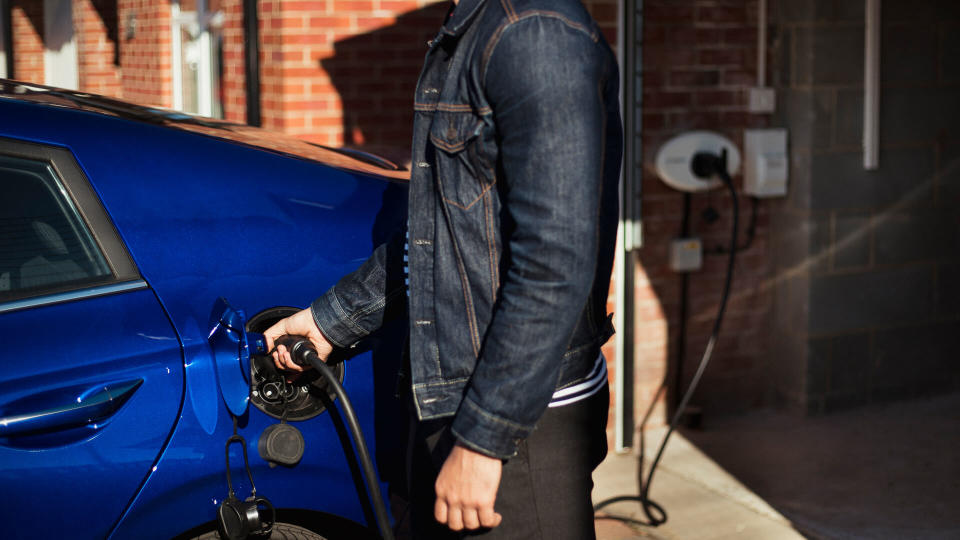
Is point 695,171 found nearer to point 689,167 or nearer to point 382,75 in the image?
point 689,167

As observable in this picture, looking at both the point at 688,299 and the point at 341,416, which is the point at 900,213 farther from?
the point at 341,416

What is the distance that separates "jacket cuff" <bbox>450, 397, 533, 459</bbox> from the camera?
1791mm

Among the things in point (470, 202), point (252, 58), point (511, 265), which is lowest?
point (511, 265)

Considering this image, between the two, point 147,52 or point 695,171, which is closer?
point 695,171

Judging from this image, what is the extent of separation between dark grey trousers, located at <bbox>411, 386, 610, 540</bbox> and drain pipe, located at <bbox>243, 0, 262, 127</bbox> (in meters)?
3.46

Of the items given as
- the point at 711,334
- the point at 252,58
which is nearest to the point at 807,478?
the point at 711,334

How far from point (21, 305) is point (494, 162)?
972 mm

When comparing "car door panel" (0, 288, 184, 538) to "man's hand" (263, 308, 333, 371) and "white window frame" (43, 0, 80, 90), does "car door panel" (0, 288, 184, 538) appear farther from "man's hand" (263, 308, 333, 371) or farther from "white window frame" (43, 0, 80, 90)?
"white window frame" (43, 0, 80, 90)

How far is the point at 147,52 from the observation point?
26.4 feet

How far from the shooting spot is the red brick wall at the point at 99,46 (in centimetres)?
899

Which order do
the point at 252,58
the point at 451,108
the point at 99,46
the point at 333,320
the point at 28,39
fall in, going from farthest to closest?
the point at 28,39 → the point at 99,46 → the point at 252,58 → the point at 333,320 → the point at 451,108

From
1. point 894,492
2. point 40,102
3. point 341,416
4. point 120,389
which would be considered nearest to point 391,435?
point 341,416

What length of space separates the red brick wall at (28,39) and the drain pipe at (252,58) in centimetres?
573

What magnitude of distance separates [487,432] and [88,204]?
98 cm
